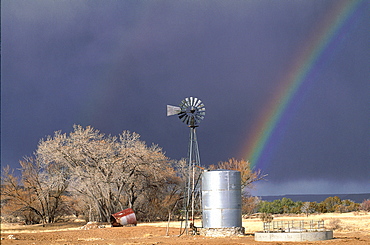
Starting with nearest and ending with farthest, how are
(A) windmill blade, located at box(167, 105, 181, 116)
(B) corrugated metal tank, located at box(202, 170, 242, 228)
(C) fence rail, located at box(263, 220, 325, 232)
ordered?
1. (C) fence rail, located at box(263, 220, 325, 232)
2. (B) corrugated metal tank, located at box(202, 170, 242, 228)
3. (A) windmill blade, located at box(167, 105, 181, 116)

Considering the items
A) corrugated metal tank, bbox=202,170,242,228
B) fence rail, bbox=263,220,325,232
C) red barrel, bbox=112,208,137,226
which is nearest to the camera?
fence rail, bbox=263,220,325,232

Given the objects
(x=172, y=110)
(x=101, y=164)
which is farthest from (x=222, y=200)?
(x=101, y=164)

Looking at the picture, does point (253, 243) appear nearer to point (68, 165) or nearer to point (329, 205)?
point (68, 165)

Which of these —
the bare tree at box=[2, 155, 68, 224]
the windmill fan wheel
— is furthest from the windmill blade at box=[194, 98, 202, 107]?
the bare tree at box=[2, 155, 68, 224]

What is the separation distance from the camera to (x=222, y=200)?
3175 centimetres

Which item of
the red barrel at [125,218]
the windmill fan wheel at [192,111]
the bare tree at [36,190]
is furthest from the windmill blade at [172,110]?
the bare tree at [36,190]

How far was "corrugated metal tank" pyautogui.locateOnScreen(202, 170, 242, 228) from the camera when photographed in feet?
104

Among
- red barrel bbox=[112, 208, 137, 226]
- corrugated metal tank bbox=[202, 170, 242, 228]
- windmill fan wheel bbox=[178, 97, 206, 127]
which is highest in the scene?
windmill fan wheel bbox=[178, 97, 206, 127]

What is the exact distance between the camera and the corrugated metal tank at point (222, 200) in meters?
31.6

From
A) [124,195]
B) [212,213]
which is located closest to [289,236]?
[212,213]

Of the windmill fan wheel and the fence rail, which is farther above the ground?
the windmill fan wheel

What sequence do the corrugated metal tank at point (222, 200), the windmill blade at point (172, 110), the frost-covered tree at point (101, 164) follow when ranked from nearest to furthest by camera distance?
the corrugated metal tank at point (222, 200)
the windmill blade at point (172, 110)
the frost-covered tree at point (101, 164)

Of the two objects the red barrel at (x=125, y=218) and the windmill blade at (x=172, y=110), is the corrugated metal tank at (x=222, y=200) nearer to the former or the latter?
the windmill blade at (x=172, y=110)

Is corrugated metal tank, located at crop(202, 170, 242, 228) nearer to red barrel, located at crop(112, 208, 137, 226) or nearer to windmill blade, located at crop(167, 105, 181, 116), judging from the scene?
windmill blade, located at crop(167, 105, 181, 116)
